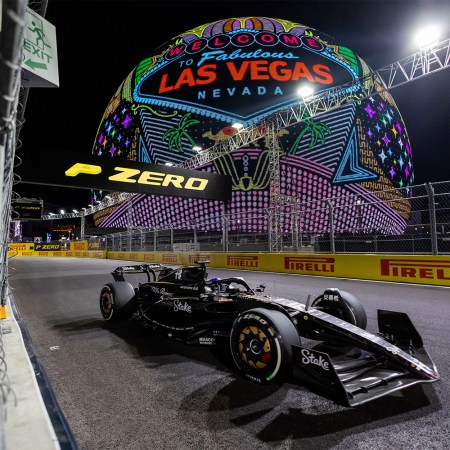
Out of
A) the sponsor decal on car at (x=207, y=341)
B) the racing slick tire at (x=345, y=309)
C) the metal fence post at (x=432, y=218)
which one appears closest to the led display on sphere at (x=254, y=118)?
the metal fence post at (x=432, y=218)

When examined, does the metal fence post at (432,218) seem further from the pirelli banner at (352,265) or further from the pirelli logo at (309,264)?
the pirelli logo at (309,264)

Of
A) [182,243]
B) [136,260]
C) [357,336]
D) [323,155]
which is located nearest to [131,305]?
[357,336]

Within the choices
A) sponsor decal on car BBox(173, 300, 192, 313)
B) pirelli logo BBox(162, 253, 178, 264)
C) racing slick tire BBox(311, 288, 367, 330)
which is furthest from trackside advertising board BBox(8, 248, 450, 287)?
sponsor decal on car BBox(173, 300, 192, 313)

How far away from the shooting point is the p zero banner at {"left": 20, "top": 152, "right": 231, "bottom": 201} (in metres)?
13.4

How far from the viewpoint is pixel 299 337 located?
2412 mm

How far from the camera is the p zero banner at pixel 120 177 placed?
1338 centimetres

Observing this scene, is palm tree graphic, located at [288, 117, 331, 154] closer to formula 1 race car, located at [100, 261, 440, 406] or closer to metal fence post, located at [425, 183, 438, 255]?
metal fence post, located at [425, 183, 438, 255]

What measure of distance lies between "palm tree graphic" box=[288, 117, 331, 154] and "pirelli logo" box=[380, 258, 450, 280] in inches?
1375

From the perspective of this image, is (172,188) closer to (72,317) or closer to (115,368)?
(72,317)

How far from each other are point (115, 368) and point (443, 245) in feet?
24.4

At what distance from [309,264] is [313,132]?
35.0m

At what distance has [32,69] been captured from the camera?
300 centimetres

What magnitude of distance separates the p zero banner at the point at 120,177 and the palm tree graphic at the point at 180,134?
27889mm

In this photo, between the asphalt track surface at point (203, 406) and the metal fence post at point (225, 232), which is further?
the metal fence post at point (225, 232)
